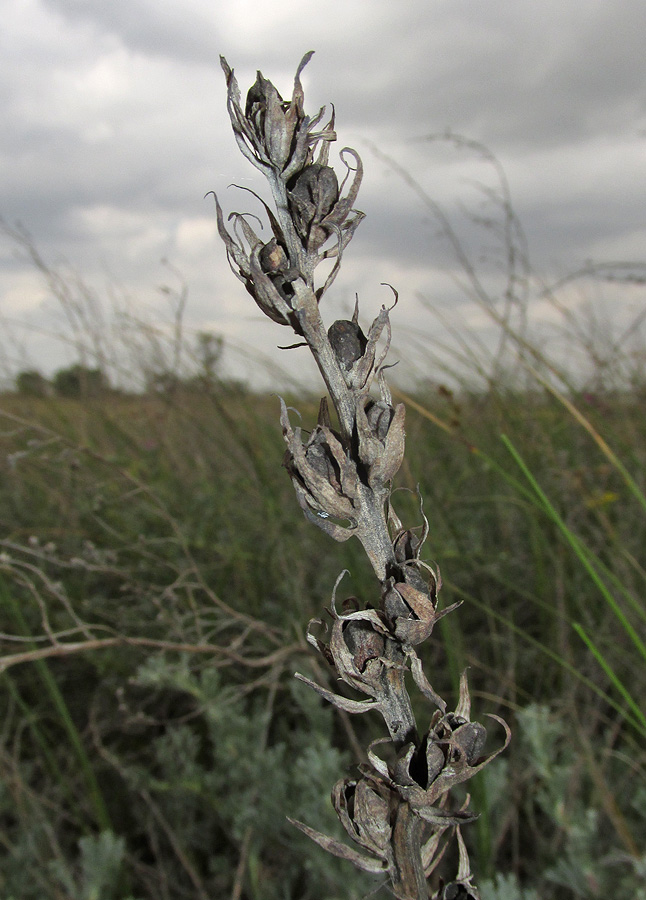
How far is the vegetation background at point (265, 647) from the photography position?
1.83 metres

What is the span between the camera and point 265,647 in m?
2.59

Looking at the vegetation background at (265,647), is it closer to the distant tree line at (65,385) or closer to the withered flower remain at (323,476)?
the distant tree line at (65,385)

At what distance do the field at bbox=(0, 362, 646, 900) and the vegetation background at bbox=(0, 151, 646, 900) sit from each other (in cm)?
1

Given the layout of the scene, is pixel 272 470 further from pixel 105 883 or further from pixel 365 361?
pixel 365 361

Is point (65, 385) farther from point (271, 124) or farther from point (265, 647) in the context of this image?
point (271, 124)

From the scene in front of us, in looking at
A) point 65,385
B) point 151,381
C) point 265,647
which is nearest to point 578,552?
point 265,647

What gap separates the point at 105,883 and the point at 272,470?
2012 mm

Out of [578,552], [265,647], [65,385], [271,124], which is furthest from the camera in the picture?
[65,385]

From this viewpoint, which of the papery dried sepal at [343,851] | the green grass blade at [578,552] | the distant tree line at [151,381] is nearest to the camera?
the papery dried sepal at [343,851]

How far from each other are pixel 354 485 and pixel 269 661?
1.28 meters

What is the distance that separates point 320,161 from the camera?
2.19 feet

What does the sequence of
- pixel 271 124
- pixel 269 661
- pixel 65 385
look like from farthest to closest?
pixel 65 385
pixel 269 661
pixel 271 124

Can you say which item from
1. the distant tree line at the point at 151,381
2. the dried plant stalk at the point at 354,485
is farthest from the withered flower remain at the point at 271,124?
the distant tree line at the point at 151,381

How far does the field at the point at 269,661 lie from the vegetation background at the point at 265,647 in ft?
0.04
